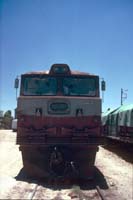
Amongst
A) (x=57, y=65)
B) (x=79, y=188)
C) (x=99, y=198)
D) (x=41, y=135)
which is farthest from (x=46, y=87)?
(x=99, y=198)

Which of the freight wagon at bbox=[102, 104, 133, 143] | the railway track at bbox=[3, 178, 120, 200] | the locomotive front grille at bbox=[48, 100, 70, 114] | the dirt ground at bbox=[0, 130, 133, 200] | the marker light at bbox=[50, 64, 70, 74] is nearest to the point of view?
the railway track at bbox=[3, 178, 120, 200]

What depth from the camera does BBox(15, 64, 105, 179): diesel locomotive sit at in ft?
42.8

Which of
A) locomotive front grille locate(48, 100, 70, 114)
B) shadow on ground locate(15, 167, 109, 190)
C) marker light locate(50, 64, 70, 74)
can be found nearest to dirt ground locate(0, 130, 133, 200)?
shadow on ground locate(15, 167, 109, 190)

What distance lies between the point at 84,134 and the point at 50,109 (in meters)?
1.33

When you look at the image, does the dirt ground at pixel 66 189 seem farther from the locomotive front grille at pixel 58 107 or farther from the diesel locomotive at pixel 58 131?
the locomotive front grille at pixel 58 107

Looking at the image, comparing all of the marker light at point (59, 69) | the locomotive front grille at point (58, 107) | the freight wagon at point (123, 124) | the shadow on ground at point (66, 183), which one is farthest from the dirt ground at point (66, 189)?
the freight wagon at point (123, 124)

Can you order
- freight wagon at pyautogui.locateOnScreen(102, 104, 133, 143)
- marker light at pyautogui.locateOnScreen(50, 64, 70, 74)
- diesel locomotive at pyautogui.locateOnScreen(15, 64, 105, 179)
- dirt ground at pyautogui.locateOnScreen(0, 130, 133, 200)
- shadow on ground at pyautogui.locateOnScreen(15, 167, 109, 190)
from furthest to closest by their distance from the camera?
freight wagon at pyautogui.locateOnScreen(102, 104, 133, 143), marker light at pyautogui.locateOnScreen(50, 64, 70, 74), diesel locomotive at pyautogui.locateOnScreen(15, 64, 105, 179), shadow on ground at pyautogui.locateOnScreen(15, 167, 109, 190), dirt ground at pyautogui.locateOnScreen(0, 130, 133, 200)

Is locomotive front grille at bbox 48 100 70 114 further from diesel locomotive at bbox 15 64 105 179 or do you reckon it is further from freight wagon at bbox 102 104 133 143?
freight wagon at bbox 102 104 133 143

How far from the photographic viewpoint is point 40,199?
1012 centimetres

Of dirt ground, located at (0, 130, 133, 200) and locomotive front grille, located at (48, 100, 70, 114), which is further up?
locomotive front grille, located at (48, 100, 70, 114)

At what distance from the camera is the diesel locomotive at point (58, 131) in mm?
13031

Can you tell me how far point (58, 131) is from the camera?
1307 centimetres

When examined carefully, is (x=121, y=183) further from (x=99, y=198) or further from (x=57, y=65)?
(x=57, y=65)

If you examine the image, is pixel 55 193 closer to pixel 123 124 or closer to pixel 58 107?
pixel 58 107
